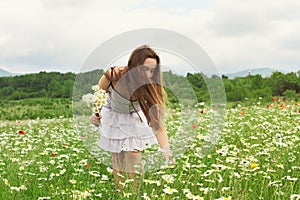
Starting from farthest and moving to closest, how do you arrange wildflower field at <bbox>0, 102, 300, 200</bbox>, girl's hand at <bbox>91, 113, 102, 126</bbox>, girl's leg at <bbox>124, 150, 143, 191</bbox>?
1. girl's hand at <bbox>91, 113, 102, 126</bbox>
2. girl's leg at <bbox>124, 150, 143, 191</bbox>
3. wildflower field at <bbox>0, 102, 300, 200</bbox>

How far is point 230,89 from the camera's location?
15.2m

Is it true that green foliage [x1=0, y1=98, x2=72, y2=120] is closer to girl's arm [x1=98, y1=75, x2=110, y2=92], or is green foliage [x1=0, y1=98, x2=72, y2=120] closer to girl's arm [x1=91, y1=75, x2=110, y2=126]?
girl's arm [x1=91, y1=75, x2=110, y2=126]

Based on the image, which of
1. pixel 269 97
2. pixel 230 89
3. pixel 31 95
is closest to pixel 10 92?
pixel 31 95

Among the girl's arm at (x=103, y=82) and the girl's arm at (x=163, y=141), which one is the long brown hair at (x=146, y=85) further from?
the girl's arm at (x=103, y=82)

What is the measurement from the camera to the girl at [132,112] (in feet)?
11.5

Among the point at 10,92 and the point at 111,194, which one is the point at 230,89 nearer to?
the point at 10,92

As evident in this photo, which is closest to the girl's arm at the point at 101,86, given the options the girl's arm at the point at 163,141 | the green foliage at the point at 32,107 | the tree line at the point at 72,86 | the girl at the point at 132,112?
the girl at the point at 132,112

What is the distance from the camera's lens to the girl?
11.5 ft

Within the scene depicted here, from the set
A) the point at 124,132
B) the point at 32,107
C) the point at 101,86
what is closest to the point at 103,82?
the point at 101,86

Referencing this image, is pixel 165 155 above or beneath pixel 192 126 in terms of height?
beneath

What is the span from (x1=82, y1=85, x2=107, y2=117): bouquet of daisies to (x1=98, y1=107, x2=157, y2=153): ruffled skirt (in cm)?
16

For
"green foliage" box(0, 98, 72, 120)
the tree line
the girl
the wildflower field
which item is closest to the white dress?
the girl

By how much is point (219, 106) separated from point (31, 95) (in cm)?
1727

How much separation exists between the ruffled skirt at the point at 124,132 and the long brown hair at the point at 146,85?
0.13 meters
